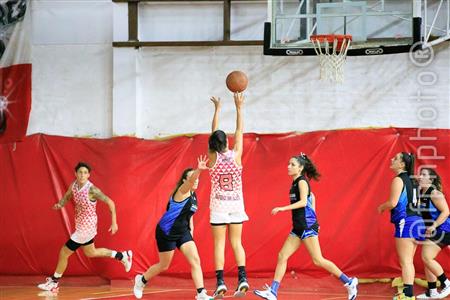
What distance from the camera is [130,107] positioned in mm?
11875

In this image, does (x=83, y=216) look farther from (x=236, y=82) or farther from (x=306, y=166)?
(x=306, y=166)

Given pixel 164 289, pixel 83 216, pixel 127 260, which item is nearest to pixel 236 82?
pixel 83 216

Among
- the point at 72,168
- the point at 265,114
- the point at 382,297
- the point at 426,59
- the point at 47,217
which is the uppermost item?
the point at 426,59

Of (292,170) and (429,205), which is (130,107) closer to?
(292,170)

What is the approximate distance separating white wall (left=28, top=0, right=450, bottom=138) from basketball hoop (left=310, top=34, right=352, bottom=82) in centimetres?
83

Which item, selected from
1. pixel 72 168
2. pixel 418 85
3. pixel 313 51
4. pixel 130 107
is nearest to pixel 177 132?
pixel 130 107

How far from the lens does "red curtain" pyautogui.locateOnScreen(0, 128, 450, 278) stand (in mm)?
11039

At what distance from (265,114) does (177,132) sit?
1.37 metres

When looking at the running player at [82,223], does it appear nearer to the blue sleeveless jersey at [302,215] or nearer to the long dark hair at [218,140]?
the long dark hair at [218,140]

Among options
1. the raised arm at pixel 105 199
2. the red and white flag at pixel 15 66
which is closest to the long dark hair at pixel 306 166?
the raised arm at pixel 105 199

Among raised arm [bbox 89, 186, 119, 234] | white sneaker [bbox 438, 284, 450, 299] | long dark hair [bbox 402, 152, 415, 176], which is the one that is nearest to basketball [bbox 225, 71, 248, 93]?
long dark hair [bbox 402, 152, 415, 176]

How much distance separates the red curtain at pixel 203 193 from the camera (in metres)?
11.0

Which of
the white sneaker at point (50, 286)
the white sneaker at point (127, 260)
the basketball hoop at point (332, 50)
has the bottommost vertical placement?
the white sneaker at point (50, 286)

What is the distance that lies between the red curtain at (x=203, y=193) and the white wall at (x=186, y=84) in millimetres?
439
